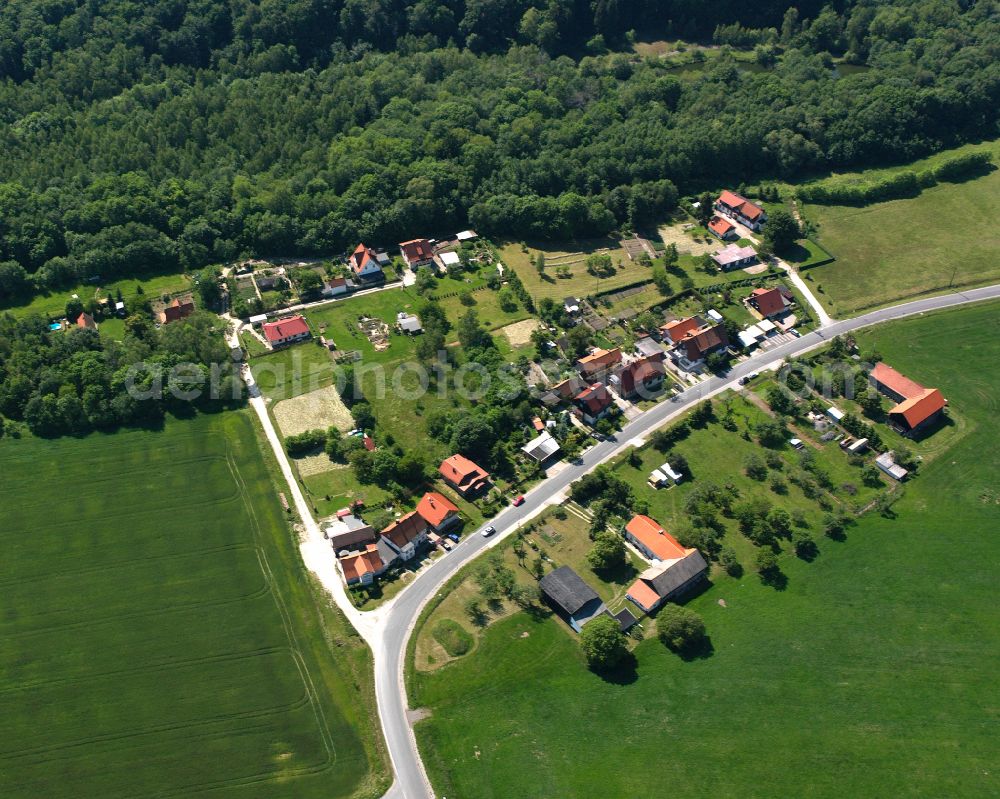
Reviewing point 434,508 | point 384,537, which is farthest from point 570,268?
point 384,537

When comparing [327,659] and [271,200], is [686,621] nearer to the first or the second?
[327,659]

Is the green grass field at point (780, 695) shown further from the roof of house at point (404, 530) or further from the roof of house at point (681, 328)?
the roof of house at point (681, 328)

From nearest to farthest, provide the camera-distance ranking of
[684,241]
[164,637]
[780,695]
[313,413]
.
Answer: [780,695] < [164,637] < [313,413] < [684,241]

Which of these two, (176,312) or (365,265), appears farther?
(365,265)

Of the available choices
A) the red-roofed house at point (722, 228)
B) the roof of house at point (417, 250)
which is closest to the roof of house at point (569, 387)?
the roof of house at point (417, 250)

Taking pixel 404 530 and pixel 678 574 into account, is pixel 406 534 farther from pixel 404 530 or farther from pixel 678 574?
pixel 678 574

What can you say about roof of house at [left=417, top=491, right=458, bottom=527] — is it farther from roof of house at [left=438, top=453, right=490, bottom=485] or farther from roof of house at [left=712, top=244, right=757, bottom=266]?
roof of house at [left=712, top=244, right=757, bottom=266]

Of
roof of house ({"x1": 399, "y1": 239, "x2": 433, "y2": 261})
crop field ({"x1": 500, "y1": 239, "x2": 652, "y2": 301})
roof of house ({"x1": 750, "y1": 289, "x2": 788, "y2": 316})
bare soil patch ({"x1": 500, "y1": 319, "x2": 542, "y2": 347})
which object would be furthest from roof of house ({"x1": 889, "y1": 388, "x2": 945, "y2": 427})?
roof of house ({"x1": 399, "y1": 239, "x2": 433, "y2": 261})
